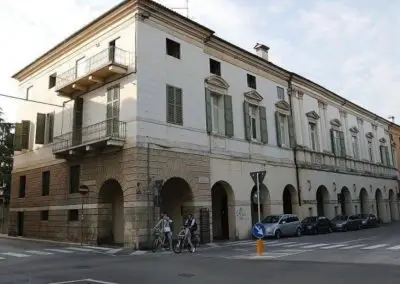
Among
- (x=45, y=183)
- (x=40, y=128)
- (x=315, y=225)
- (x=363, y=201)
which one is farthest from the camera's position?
(x=363, y=201)

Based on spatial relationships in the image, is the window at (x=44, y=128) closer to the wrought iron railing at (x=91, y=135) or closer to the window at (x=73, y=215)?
the wrought iron railing at (x=91, y=135)

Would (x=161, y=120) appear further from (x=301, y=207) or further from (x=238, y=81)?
(x=301, y=207)

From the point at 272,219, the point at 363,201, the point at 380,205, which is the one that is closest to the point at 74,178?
the point at 272,219

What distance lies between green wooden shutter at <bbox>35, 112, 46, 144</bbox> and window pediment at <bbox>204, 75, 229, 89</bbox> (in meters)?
11.3

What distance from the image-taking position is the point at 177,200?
24500 mm

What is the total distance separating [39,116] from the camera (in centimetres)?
2808

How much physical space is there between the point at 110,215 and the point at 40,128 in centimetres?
885

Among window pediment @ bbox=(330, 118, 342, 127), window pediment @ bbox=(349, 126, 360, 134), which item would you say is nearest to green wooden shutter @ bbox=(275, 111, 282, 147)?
window pediment @ bbox=(330, 118, 342, 127)

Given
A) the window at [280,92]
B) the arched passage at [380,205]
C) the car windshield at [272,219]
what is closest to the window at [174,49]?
the window at [280,92]

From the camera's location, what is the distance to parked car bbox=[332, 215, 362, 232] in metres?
32.5

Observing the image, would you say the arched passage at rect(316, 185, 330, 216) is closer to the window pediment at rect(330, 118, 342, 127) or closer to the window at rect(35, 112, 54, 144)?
the window pediment at rect(330, 118, 342, 127)

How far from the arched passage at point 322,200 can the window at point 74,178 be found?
67.3 feet

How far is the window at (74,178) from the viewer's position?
80.6ft

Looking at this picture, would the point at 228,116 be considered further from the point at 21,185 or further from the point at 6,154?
the point at 6,154
